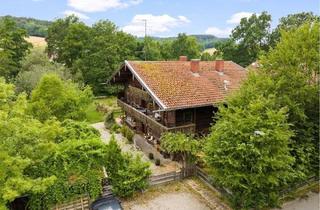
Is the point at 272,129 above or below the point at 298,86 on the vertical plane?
below

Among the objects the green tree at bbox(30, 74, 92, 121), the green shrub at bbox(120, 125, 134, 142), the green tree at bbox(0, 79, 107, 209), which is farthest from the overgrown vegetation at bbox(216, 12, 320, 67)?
the green tree at bbox(0, 79, 107, 209)

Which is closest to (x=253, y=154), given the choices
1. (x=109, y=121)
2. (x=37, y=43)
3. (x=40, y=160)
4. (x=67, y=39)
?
(x=40, y=160)

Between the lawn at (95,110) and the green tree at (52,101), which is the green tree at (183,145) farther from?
the lawn at (95,110)

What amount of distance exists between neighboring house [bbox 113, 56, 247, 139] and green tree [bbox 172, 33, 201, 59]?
32347 mm

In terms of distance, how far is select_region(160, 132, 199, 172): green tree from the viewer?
1750 cm

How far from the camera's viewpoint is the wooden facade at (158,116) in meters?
21.0

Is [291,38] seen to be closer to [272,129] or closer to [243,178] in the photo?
[272,129]

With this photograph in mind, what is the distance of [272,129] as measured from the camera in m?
13.9

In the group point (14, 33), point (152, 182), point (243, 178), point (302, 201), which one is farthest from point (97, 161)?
point (14, 33)

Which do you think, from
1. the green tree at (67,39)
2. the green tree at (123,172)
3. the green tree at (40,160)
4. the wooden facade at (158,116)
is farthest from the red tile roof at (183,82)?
the green tree at (67,39)

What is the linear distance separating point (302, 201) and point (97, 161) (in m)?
11.9

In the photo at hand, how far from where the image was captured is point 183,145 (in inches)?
693

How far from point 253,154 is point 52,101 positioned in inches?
558

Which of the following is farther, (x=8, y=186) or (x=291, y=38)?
(x=291, y=38)
